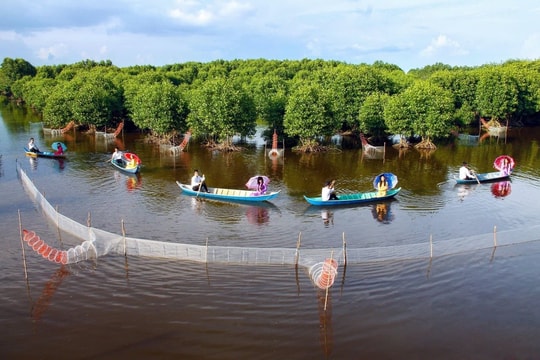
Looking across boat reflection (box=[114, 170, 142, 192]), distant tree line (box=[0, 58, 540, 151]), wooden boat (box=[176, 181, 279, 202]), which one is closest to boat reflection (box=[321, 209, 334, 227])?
wooden boat (box=[176, 181, 279, 202])

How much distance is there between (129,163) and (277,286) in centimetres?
2403

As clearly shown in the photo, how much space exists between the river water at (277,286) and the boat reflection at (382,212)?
0.13m

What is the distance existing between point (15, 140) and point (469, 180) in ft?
164

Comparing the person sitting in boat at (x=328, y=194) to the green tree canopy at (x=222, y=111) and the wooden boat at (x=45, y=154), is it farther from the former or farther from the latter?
the wooden boat at (x=45, y=154)

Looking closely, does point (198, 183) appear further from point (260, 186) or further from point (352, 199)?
point (352, 199)

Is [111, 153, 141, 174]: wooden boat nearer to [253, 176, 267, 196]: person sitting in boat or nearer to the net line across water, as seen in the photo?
[253, 176, 267, 196]: person sitting in boat

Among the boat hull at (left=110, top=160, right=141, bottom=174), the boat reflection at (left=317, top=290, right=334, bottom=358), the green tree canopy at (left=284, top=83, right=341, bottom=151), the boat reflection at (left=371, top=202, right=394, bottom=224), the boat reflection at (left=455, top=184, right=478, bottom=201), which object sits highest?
the green tree canopy at (left=284, top=83, right=341, bottom=151)

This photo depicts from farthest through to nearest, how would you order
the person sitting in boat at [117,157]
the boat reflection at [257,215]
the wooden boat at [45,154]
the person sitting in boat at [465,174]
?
the wooden boat at [45,154] < the person sitting in boat at [117,157] < the person sitting in boat at [465,174] < the boat reflection at [257,215]

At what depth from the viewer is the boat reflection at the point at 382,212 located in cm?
2630

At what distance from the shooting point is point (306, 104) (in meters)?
46.3

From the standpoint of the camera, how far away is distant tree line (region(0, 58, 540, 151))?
1852 inches

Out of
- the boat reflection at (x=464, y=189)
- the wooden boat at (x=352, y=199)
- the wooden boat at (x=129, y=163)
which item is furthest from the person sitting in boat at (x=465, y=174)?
the wooden boat at (x=129, y=163)

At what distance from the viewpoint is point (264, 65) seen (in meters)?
96.4

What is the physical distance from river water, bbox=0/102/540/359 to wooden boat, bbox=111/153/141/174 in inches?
151
